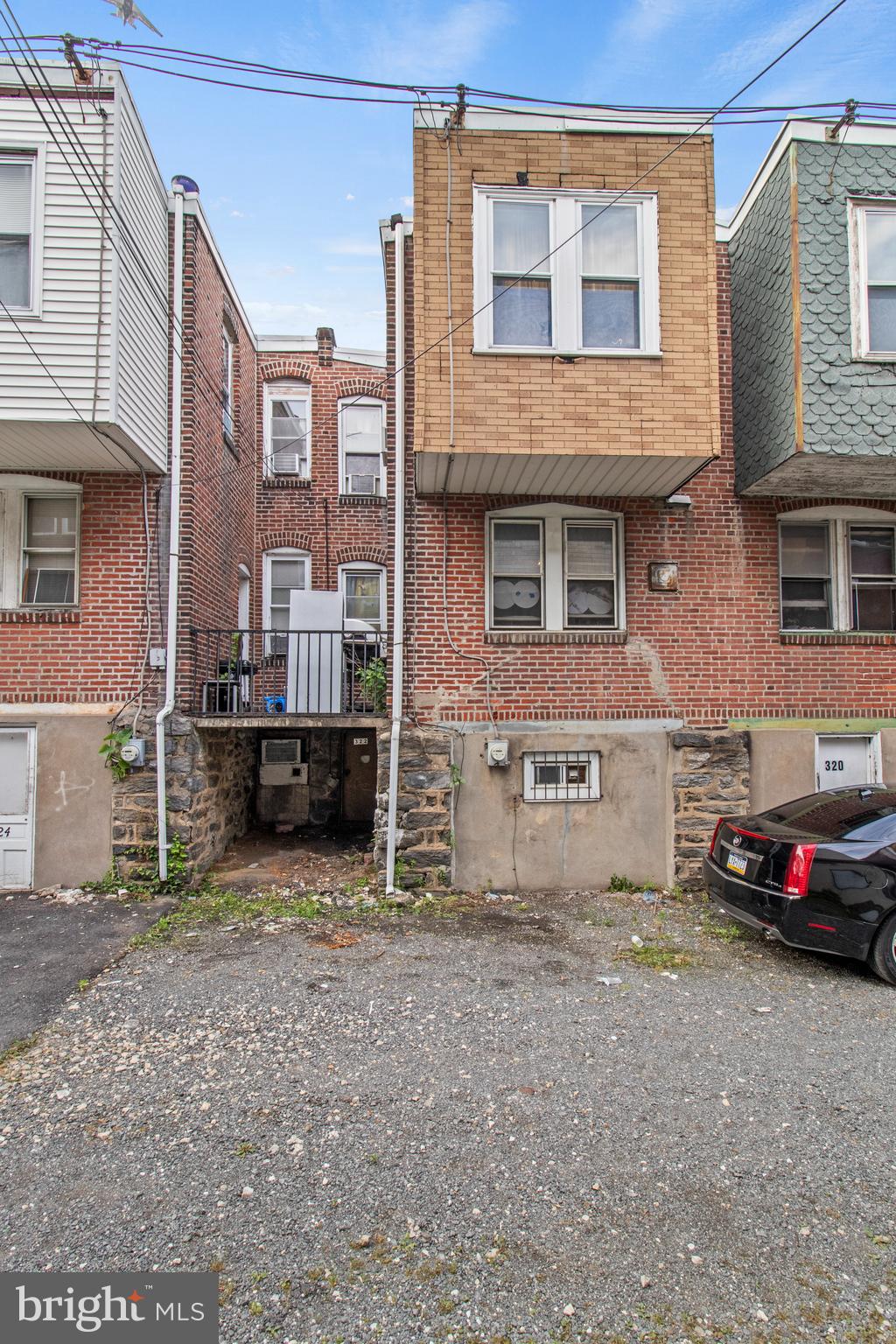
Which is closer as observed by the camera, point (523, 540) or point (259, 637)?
point (523, 540)

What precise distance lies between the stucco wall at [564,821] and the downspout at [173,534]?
3.05 metres

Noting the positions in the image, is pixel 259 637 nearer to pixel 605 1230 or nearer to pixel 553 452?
pixel 553 452

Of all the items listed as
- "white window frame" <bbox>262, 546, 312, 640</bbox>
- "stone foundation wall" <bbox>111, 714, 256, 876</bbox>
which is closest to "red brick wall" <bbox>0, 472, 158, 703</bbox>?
"stone foundation wall" <bbox>111, 714, 256, 876</bbox>

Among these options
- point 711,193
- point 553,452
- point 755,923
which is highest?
point 711,193

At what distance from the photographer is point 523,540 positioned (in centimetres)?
770

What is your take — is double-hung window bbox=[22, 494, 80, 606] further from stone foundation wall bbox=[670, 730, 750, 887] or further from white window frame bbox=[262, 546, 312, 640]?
stone foundation wall bbox=[670, 730, 750, 887]

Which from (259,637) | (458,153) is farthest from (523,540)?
(259,637)

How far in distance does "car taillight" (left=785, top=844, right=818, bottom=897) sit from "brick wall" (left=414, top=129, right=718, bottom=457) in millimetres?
3747

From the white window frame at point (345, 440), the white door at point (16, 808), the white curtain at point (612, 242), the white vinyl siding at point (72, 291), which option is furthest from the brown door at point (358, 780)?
the white curtain at point (612, 242)

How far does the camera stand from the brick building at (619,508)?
22.0ft

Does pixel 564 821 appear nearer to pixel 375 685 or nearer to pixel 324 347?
pixel 375 685

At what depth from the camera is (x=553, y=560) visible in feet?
25.0

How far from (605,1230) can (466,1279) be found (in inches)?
23.7

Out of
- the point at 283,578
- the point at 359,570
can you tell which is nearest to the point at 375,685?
the point at 359,570
